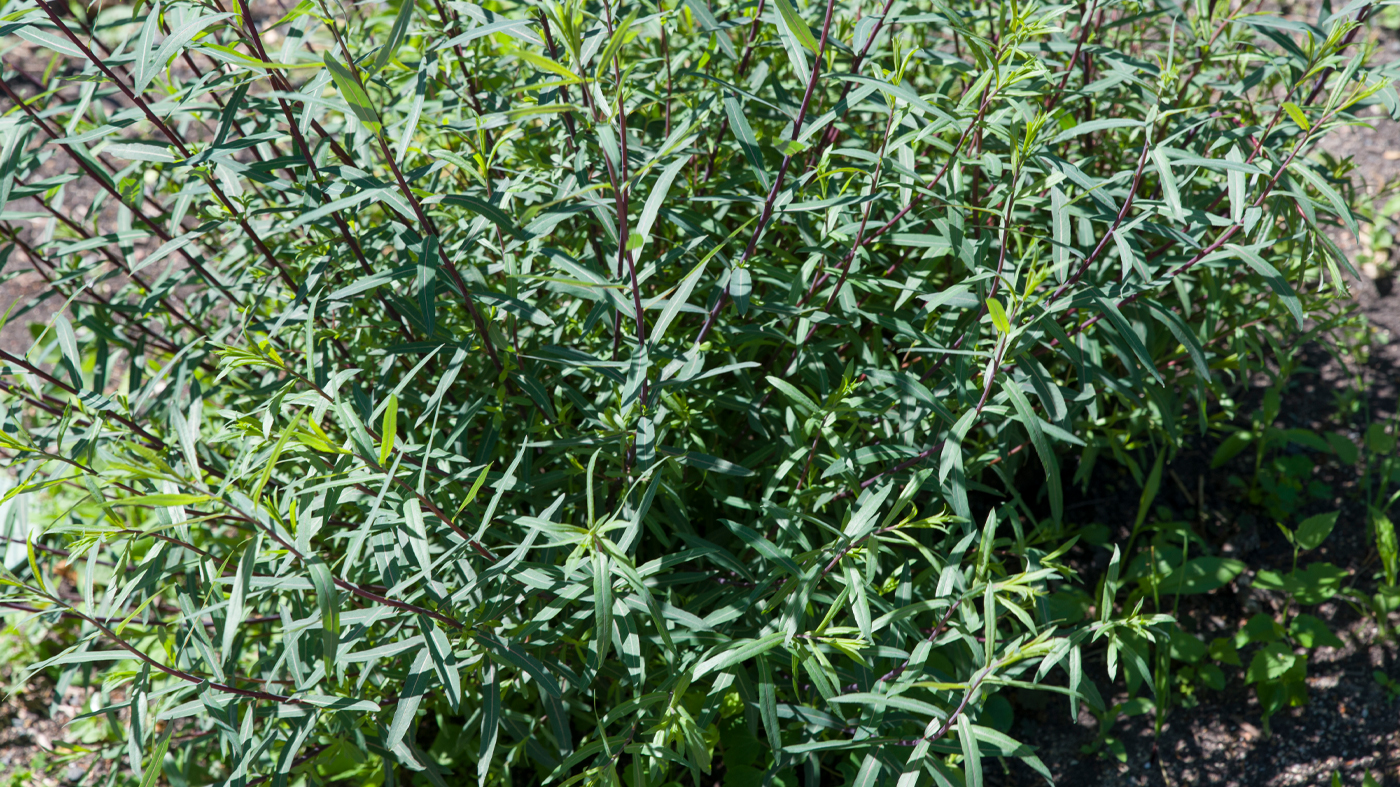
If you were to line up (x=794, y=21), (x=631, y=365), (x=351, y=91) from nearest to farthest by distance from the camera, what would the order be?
(x=351, y=91), (x=794, y=21), (x=631, y=365)

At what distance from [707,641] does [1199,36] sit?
81.2 inches

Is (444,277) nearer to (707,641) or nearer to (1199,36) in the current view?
(707,641)

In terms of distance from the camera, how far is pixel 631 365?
6.31 ft

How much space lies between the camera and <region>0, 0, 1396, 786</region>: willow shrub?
1.82 meters

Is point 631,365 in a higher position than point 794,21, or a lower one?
lower

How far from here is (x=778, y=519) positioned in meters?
2.09

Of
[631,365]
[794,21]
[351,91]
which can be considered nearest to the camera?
[351,91]

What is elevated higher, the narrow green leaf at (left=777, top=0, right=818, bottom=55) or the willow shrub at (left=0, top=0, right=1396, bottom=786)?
the narrow green leaf at (left=777, top=0, right=818, bottom=55)

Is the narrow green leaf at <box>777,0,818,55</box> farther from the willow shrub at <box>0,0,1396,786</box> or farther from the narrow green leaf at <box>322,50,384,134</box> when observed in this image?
the narrow green leaf at <box>322,50,384,134</box>

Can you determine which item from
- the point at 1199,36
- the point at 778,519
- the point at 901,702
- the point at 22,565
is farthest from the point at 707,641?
the point at 1199,36

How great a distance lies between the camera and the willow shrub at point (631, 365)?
1817 millimetres

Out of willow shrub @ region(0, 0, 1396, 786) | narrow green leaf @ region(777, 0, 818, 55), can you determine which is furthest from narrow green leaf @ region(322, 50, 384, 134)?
narrow green leaf @ region(777, 0, 818, 55)

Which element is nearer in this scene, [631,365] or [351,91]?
[351,91]

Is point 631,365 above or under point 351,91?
under
